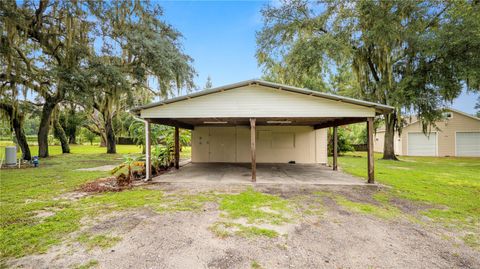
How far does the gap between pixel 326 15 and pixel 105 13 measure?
424 inches

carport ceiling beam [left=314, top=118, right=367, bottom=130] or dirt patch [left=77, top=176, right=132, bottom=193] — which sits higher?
carport ceiling beam [left=314, top=118, right=367, bottom=130]

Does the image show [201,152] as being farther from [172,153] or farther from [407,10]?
[407,10]

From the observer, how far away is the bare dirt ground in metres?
2.43

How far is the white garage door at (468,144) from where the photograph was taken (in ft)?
54.4

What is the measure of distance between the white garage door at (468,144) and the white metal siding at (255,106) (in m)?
16.4

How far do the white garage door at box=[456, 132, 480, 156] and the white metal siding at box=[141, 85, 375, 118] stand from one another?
16.4m

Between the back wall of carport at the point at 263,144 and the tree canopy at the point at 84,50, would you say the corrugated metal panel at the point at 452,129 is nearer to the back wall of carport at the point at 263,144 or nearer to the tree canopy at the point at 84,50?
the back wall of carport at the point at 263,144

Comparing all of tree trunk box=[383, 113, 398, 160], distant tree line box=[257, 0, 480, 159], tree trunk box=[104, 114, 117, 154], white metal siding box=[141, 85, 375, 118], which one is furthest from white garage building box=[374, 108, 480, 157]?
tree trunk box=[104, 114, 117, 154]

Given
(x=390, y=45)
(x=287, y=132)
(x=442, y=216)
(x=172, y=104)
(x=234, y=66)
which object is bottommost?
(x=442, y=216)

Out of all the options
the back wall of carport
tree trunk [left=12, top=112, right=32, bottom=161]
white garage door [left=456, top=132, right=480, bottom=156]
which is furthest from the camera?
white garage door [left=456, top=132, right=480, bottom=156]

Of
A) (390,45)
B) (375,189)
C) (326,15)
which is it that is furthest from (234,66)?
(375,189)

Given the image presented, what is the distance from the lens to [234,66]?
26.3m

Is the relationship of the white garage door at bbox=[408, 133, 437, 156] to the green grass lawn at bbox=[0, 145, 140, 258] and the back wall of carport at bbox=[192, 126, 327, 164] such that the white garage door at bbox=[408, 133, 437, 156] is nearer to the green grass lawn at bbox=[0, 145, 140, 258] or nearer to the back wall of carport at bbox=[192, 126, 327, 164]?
the back wall of carport at bbox=[192, 126, 327, 164]

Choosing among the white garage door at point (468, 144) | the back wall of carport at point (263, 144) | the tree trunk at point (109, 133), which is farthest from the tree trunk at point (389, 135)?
the tree trunk at point (109, 133)
